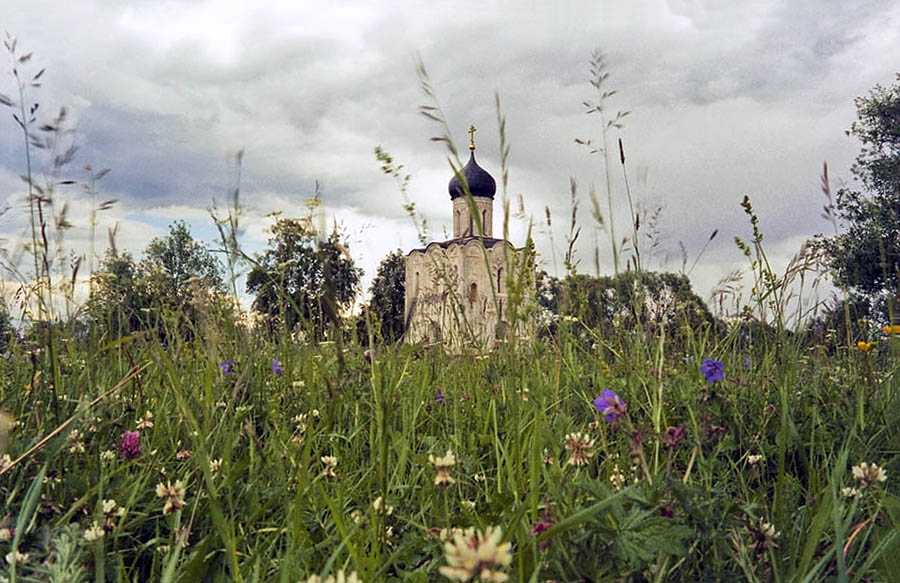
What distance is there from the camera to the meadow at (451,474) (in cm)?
106

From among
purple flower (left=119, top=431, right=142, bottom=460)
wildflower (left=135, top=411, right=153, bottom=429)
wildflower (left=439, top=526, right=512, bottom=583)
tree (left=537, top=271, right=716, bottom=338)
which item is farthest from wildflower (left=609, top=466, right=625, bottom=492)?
wildflower (left=135, top=411, right=153, bottom=429)

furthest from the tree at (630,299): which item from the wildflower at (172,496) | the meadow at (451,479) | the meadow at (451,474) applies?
the wildflower at (172,496)

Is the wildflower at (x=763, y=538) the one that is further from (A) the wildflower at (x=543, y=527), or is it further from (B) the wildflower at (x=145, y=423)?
(B) the wildflower at (x=145, y=423)

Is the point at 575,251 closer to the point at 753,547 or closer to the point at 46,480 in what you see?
the point at 753,547

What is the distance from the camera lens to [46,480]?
157 centimetres

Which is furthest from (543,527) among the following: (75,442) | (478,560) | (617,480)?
(75,442)

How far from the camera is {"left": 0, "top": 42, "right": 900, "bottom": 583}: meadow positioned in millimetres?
1064

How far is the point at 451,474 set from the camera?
1.63m

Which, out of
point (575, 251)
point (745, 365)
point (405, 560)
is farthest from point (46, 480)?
point (745, 365)

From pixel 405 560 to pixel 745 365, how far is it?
2558 mm

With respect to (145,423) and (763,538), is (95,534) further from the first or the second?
(763,538)

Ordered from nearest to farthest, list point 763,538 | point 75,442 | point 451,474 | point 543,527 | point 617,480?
point 543,527 → point 763,538 → point 617,480 → point 451,474 → point 75,442

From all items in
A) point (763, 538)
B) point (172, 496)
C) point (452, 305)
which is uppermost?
point (452, 305)

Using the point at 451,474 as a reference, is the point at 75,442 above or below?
above
